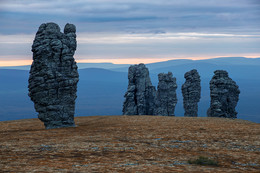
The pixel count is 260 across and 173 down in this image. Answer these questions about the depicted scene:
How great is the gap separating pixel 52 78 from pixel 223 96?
45062 millimetres

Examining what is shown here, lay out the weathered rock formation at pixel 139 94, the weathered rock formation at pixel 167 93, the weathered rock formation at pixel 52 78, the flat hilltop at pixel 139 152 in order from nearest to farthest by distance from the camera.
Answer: the flat hilltop at pixel 139 152
the weathered rock formation at pixel 52 78
the weathered rock formation at pixel 139 94
the weathered rock formation at pixel 167 93

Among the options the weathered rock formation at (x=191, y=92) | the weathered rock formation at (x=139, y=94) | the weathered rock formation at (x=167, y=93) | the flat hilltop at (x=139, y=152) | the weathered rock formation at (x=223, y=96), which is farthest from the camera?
the weathered rock formation at (x=167, y=93)

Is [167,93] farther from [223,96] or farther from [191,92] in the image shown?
[223,96]

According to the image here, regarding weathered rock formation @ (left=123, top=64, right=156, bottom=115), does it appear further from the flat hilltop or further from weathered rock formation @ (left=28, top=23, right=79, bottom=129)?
the flat hilltop

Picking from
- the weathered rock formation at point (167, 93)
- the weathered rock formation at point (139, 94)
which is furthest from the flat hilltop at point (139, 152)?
the weathered rock formation at point (167, 93)

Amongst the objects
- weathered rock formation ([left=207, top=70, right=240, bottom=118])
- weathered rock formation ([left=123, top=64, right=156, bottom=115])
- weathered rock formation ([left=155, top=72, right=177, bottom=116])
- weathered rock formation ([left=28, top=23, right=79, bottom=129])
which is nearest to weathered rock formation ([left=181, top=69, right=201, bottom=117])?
weathered rock formation ([left=155, top=72, right=177, bottom=116])

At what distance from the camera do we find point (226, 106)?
7931 centimetres

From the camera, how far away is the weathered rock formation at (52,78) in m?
48.0

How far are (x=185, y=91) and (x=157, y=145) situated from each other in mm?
74969

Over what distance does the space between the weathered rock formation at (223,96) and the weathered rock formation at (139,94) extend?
52.4 feet

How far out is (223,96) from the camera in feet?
257

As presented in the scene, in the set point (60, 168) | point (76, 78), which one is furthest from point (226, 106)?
point (60, 168)

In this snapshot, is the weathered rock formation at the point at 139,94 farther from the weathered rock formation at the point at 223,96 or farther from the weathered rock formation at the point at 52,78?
the weathered rock formation at the point at 52,78

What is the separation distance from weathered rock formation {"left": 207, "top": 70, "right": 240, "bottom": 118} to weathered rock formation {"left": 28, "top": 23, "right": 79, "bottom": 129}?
132 ft
